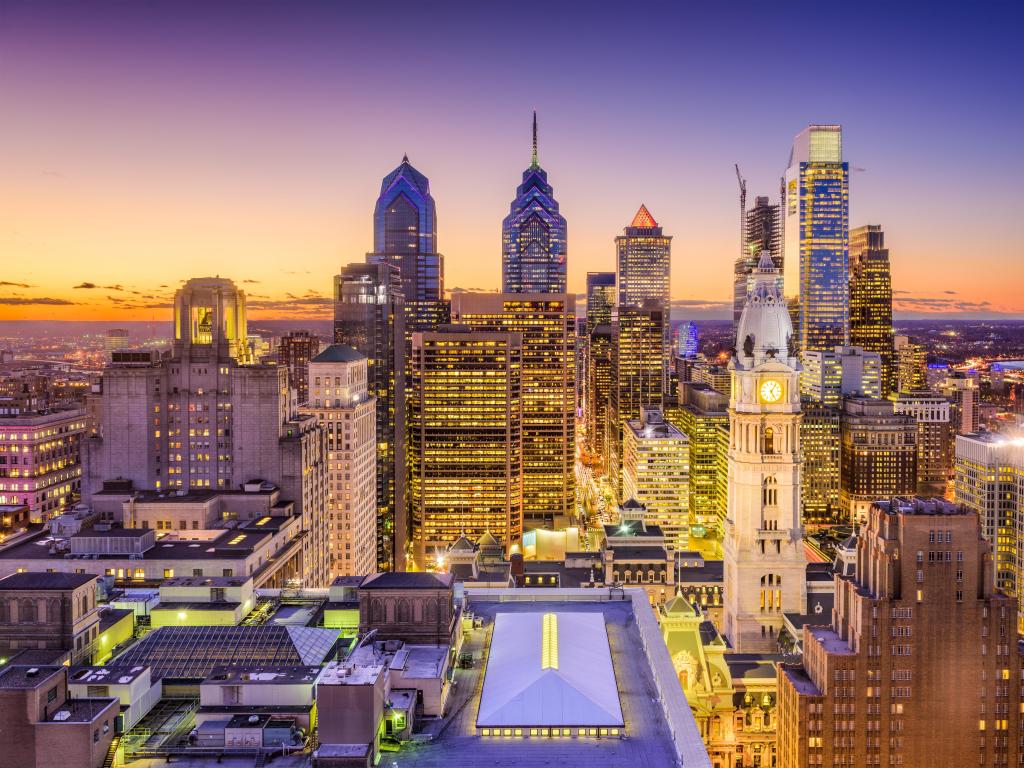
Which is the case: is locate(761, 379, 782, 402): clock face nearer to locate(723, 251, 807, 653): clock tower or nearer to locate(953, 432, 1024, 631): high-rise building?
locate(723, 251, 807, 653): clock tower

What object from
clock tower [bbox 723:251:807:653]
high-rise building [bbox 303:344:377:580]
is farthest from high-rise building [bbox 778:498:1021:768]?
high-rise building [bbox 303:344:377:580]

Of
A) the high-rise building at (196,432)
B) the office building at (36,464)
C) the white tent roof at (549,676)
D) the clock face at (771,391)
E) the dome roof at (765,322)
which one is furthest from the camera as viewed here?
the office building at (36,464)

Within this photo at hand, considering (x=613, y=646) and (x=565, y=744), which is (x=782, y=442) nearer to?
(x=613, y=646)

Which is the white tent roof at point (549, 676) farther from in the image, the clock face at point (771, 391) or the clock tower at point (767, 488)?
the clock face at point (771, 391)

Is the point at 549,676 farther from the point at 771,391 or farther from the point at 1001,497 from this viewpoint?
the point at 1001,497

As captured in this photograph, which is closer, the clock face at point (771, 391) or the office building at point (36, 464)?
the clock face at point (771, 391)

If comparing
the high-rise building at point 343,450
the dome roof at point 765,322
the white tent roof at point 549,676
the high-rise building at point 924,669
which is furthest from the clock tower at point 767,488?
the high-rise building at point 343,450

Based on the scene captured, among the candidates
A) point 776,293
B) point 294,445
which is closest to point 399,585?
point 294,445

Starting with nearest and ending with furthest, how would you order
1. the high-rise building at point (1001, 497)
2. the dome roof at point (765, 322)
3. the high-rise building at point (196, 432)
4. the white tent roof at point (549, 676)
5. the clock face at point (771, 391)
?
the white tent roof at point (549, 676), the dome roof at point (765, 322), the clock face at point (771, 391), the high-rise building at point (196, 432), the high-rise building at point (1001, 497)
